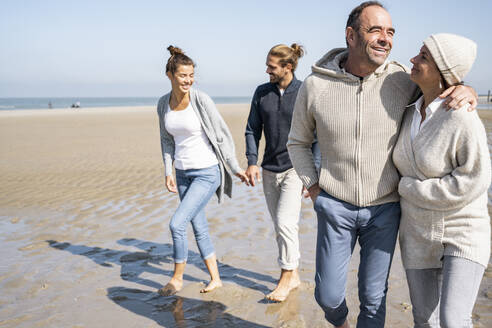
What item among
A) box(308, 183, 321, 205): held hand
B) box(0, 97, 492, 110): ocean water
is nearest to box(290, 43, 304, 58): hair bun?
box(308, 183, 321, 205): held hand

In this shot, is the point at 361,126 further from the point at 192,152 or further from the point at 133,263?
the point at 133,263

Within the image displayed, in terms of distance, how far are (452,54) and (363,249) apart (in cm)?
124

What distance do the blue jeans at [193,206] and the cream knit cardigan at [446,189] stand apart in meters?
2.11

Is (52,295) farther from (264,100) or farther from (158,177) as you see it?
(158,177)

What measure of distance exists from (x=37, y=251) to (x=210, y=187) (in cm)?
279

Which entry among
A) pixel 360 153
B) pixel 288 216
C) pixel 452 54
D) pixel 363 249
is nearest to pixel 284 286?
pixel 288 216

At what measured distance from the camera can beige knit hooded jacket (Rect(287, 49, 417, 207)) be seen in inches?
97.5

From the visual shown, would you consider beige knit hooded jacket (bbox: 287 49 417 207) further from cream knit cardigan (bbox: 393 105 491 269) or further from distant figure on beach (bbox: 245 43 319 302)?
distant figure on beach (bbox: 245 43 319 302)

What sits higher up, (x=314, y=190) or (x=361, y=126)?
(x=361, y=126)

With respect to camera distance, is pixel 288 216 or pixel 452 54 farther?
pixel 288 216

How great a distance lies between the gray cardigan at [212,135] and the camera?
405 centimetres

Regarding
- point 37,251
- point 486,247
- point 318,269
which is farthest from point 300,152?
point 37,251

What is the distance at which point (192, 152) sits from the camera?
13.3 feet

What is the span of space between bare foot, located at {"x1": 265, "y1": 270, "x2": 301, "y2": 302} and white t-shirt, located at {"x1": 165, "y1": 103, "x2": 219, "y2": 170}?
1283 millimetres
